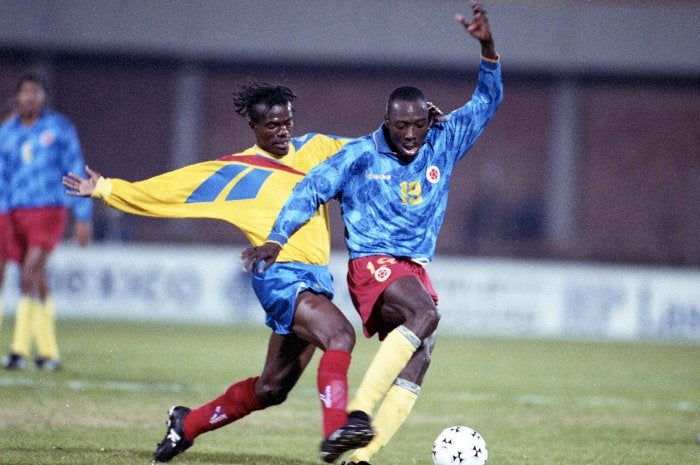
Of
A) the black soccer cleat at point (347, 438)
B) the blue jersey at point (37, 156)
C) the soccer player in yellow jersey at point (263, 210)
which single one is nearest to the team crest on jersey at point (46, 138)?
the blue jersey at point (37, 156)

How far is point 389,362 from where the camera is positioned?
595 centimetres

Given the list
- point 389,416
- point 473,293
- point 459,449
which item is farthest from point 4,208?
point 473,293

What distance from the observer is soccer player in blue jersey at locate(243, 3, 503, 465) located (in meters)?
6.07

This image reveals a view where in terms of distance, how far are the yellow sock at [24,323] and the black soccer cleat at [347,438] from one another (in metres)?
6.46

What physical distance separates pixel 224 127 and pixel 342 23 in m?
4.25

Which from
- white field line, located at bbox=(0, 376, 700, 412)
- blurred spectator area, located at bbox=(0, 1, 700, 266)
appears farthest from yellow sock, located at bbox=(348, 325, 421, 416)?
blurred spectator area, located at bbox=(0, 1, 700, 266)

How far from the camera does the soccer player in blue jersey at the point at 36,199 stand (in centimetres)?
1130

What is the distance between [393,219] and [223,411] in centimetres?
147

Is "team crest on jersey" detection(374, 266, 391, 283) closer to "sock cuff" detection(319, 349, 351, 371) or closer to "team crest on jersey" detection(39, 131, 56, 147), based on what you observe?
"sock cuff" detection(319, 349, 351, 371)

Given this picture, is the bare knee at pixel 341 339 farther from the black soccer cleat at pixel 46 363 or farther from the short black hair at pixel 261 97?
the black soccer cleat at pixel 46 363

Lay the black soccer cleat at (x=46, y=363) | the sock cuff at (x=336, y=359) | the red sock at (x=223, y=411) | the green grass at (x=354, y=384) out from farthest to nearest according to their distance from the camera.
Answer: the black soccer cleat at (x=46, y=363), the green grass at (x=354, y=384), the red sock at (x=223, y=411), the sock cuff at (x=336, y=359)

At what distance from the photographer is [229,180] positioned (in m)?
6.61

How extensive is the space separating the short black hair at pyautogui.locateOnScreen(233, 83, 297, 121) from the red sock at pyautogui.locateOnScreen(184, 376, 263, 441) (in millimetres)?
1490

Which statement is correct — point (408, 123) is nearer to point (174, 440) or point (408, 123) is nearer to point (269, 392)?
point (269, 392)
